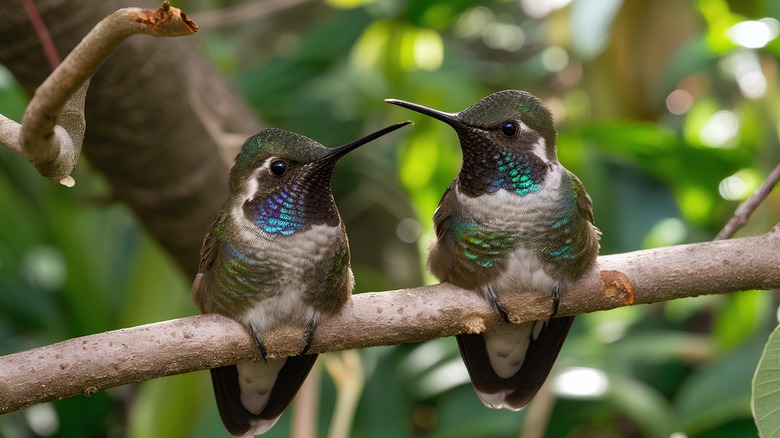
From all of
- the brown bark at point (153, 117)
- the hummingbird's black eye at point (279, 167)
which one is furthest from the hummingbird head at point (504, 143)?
the brown bark at point (153, 117)

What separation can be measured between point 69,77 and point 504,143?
1169 mm

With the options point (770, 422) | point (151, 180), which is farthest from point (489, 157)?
point (151, 180)

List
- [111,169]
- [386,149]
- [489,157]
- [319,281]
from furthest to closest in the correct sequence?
[386,149], [111,169], [489,157], [319,281]

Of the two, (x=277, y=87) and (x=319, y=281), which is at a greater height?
(x=319, y=281)

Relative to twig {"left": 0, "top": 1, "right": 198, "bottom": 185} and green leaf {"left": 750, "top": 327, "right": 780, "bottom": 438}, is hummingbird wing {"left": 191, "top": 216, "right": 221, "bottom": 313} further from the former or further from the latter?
green leaf {"left": 750, "top": 327, "right": 780, "bottom": 438}

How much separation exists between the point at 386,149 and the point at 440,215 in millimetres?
2042

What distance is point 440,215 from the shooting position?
224 centimetres

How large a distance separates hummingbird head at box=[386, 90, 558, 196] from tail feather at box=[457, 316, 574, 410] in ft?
1.31

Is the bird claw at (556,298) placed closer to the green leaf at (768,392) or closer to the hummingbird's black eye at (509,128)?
the hummingbird's black eye at (509,128)

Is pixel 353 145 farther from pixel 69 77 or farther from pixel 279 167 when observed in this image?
pixel 69 77

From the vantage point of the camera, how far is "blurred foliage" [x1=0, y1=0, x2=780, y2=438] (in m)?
3.17

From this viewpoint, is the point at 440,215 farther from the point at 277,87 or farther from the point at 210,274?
the point at 277,87

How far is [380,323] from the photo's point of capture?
6.02ft

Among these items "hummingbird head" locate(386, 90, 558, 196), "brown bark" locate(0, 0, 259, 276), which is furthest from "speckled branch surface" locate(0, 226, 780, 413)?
"brown bark" locate(0, 0, 259, 276)
